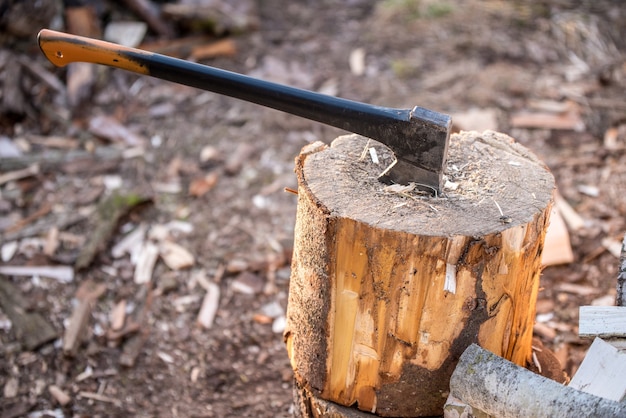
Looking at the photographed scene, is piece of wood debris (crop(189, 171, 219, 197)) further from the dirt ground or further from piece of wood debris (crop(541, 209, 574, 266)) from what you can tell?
piece of wood debris (crop(541, 209, 574, 266))

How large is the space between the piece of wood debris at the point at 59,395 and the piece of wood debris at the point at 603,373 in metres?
2.08

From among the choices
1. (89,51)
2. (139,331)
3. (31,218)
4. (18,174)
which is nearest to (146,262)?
(139,331)

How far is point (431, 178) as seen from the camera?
1.85 meters

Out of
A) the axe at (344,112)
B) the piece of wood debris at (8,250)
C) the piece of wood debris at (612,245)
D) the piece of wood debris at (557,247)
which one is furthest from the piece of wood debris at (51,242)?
the piece of wood debris at (612,245)

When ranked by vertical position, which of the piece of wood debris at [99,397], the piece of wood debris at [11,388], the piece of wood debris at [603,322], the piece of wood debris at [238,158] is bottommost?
the piece of wood debris at [99,397]

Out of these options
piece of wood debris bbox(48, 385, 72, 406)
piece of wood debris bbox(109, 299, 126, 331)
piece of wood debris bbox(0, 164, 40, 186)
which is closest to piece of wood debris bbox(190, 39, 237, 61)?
piece of wood debris bbox(0, 164, 40, 186)

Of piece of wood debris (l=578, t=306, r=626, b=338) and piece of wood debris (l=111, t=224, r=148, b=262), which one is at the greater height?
piece of wood debris (l=578, t=306, r=626, b=338)

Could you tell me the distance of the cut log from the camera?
5.13ft

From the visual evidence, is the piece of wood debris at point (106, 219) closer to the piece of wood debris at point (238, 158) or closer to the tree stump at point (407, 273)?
the piece of wood debris at point (238, 158)

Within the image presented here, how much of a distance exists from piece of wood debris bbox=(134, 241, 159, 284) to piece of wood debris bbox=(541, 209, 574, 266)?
214 centimetres

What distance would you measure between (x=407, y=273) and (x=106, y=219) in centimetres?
249

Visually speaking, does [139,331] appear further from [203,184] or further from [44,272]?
[203,184]

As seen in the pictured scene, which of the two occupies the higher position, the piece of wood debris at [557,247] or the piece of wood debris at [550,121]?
the piece of wood debris at [550,121]

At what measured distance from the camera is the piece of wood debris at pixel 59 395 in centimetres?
271
